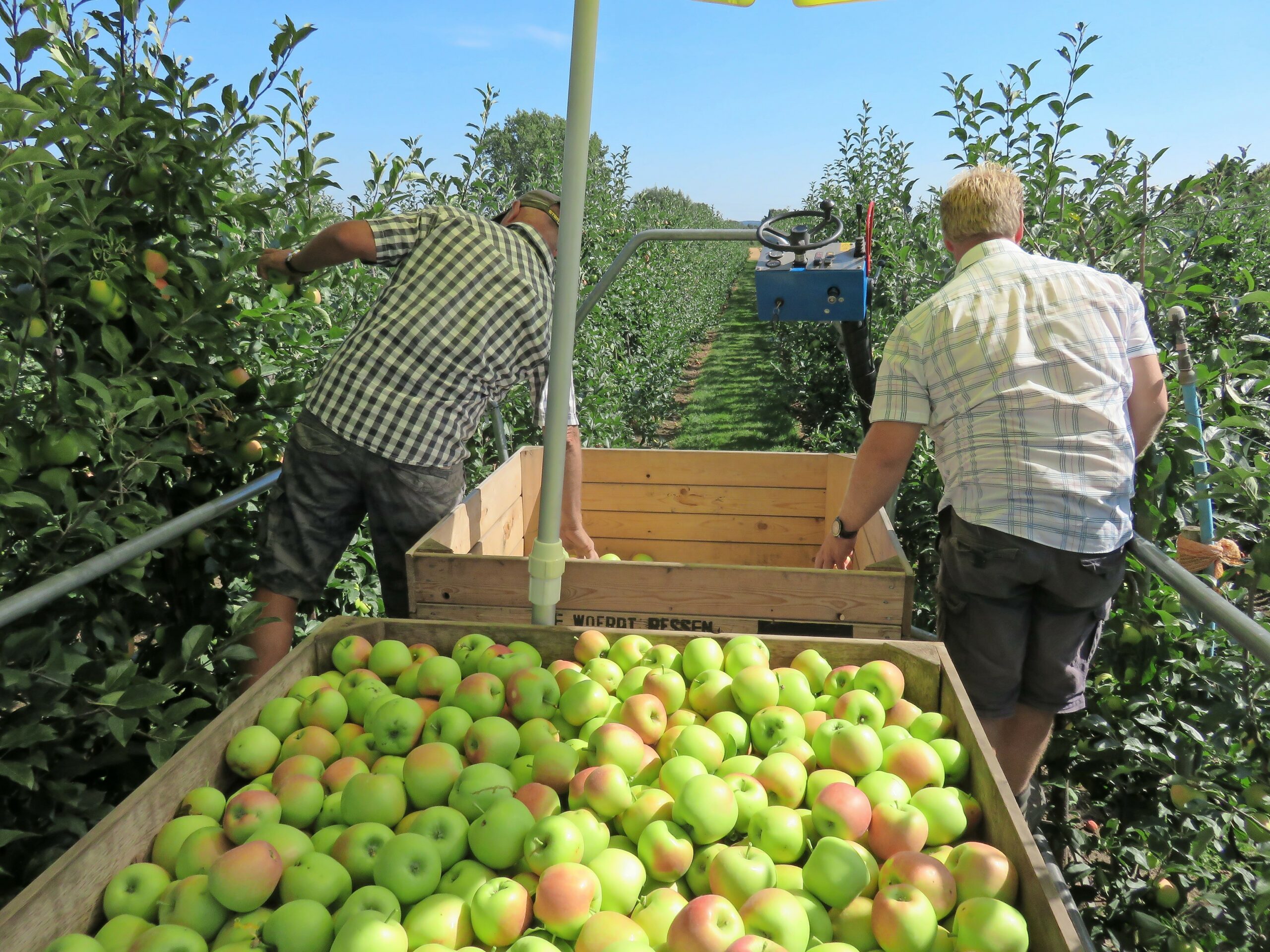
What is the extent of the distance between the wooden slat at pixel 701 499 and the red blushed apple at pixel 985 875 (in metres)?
2.46

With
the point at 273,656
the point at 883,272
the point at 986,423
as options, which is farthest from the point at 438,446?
the point at 883,272

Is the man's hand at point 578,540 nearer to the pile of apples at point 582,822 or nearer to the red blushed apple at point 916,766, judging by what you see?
the pile of apples at point 582,822

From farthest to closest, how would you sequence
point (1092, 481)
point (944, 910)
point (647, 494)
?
point (647, 494), point (1092, 481), point (944, 910)

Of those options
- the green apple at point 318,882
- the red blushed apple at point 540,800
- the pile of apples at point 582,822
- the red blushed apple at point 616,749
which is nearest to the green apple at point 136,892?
the pile of apples at point 582,822

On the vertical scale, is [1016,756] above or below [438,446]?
below

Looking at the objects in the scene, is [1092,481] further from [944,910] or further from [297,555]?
[297,555]

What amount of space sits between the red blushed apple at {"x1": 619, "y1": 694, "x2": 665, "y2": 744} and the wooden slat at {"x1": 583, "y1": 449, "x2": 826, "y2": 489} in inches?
79.7

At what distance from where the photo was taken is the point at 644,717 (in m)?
1.73

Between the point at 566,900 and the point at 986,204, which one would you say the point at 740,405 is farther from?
A: the point at 566,900

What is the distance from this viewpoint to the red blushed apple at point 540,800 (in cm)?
150

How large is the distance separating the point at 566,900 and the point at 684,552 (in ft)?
9.07

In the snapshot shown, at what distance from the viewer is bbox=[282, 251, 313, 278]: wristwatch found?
2650 millimetres

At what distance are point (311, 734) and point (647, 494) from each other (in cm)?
239

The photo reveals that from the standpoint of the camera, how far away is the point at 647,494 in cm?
395
